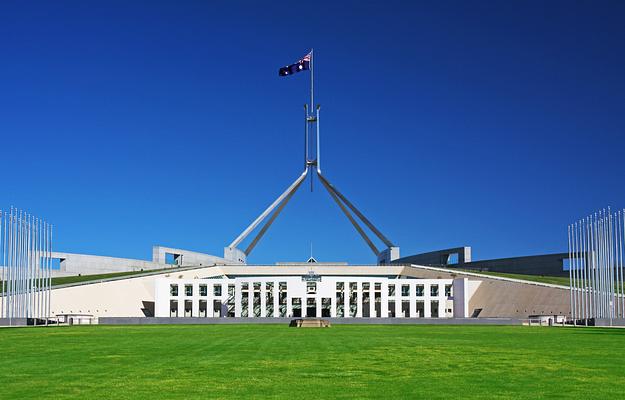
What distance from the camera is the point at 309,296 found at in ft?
156

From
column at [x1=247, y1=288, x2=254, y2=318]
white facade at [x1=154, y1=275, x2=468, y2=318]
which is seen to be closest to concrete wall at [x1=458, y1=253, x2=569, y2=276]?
white facade at [x1=154, y1=275, x2=468, y2=318]

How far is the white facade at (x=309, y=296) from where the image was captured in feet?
156

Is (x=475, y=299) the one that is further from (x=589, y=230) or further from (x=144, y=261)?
(x=144, y=261)

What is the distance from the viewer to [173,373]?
33.4 ft

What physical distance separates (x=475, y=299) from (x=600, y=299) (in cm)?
1490

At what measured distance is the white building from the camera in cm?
4750

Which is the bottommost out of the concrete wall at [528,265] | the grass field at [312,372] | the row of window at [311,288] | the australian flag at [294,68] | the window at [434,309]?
the window at [434,309]

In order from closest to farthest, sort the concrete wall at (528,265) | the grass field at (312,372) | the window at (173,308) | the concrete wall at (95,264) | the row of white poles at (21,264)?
the grass field at (312,372) < the row of white poles at (21,264) < the window at (173,308) < the concrete wall at (95,264) < the concrete wall at (528,265)

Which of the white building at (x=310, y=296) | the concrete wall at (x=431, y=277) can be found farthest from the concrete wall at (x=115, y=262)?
the white building at (x=310, y=296)

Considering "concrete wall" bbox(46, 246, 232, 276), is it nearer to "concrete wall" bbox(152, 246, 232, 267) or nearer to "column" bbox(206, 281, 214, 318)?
"concrete wall" bbox(152, 246, 232, 267)

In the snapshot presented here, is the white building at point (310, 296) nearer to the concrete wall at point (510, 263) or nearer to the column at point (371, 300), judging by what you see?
the column at point (371, 300)

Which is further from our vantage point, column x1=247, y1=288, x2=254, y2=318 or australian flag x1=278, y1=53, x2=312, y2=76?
australian flag x1=278, y1=53, x2=312, y2=76

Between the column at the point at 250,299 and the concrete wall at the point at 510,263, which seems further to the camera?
the concrete wall at the point at 510,263

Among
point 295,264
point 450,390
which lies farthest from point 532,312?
point 450,390
